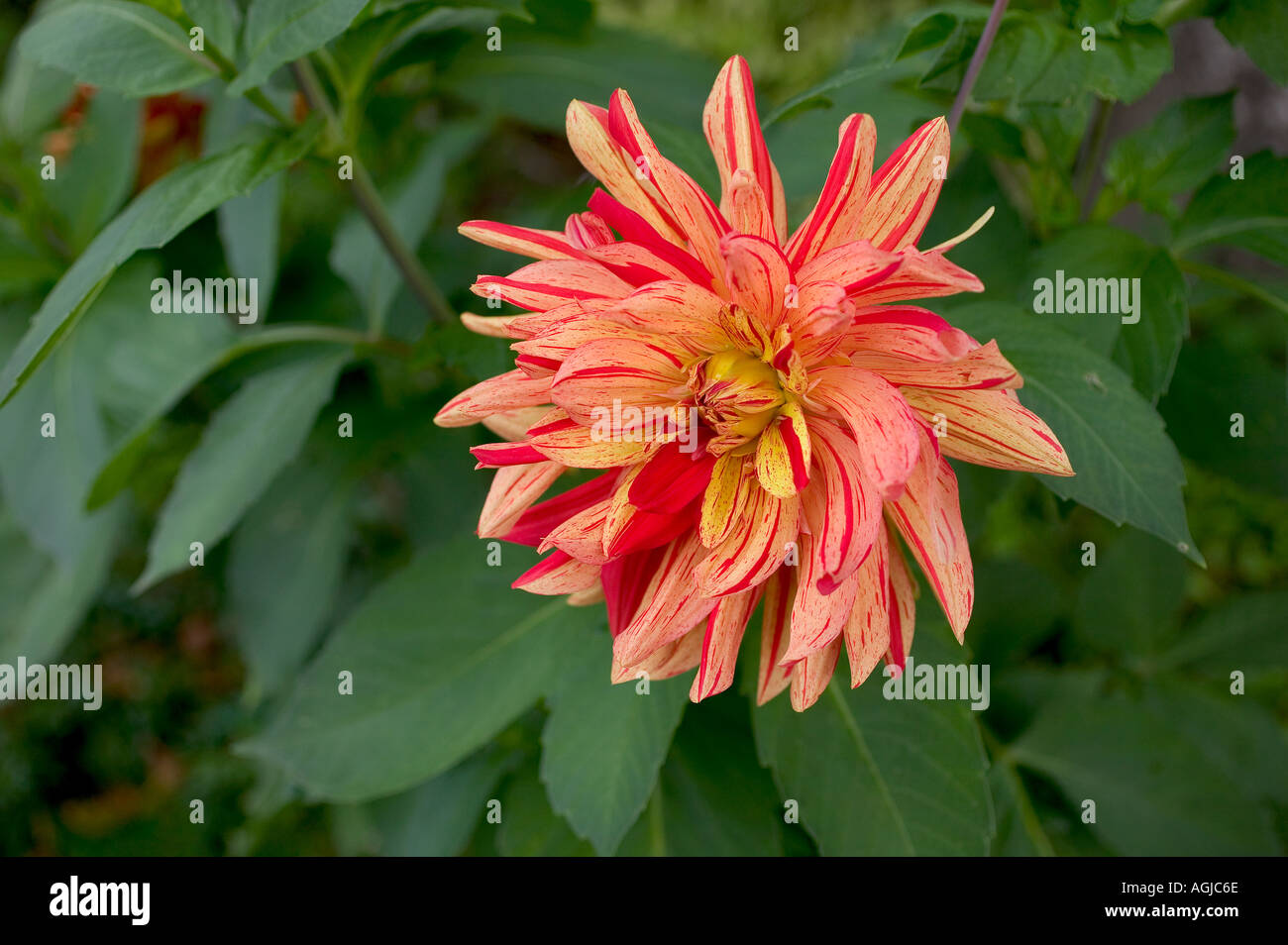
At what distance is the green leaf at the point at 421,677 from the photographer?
702 mm

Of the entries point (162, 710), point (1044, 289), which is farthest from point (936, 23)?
point (162, 710)

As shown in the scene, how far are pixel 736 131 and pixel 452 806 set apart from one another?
2.41 ft

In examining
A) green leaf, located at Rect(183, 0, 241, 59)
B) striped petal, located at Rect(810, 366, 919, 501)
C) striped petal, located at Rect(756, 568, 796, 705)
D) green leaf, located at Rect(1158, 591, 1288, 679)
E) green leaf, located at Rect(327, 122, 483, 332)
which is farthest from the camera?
green leaf, located at Rect(1158, 591, 1288, 679)

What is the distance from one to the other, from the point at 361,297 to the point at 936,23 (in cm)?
60

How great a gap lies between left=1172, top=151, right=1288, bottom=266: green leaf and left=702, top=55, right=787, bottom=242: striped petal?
0.40m

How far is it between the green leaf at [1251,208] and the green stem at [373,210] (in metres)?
0.59

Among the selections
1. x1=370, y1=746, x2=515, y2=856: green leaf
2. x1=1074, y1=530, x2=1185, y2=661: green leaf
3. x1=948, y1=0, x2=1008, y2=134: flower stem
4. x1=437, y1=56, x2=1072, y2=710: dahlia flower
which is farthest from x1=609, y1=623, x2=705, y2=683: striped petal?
x1=1074, y1=530, x2=1185, y2=661: green leaf

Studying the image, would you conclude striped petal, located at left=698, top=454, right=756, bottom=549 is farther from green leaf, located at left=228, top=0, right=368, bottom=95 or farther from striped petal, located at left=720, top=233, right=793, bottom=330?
green leaf, located at left=228, top=0, right=368, bottom=95

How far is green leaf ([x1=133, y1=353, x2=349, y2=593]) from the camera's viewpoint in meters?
0.73

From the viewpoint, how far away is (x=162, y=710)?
1794 millimetres

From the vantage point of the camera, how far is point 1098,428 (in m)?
0.52

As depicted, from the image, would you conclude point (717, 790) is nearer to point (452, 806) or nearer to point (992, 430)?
point (452, 806)

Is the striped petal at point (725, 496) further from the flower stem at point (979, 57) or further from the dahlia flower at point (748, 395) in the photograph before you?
the flower stem at point (979, 57)
